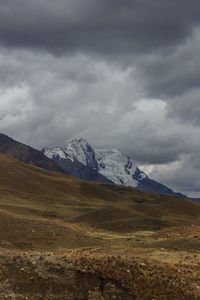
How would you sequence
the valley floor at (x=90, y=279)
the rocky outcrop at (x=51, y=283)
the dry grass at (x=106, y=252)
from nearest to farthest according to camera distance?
1. the rocky outcrop at (x=51, y=283)
2. the valley floor at (x=90, y=279)
3. the dry grass at (x=106, y=252)

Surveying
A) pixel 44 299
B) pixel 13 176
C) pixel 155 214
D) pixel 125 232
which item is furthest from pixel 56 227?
pixel 13 176

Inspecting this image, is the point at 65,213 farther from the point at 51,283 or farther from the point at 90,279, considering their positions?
the point at 51,283

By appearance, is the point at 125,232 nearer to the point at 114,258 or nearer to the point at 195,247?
the point at 195,247

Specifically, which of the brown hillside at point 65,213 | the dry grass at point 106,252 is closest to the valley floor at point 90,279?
the dry grass at point 106,252

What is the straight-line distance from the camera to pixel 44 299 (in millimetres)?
13961

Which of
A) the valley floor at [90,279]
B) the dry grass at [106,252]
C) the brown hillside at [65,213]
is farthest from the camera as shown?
the brown hillside at [65,213]

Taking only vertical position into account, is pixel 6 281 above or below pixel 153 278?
below

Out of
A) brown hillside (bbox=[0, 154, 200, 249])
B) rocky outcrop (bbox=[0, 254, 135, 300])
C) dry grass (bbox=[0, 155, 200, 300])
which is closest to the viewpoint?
rocky outcrop (bbox=[0, 254, 135, 300])

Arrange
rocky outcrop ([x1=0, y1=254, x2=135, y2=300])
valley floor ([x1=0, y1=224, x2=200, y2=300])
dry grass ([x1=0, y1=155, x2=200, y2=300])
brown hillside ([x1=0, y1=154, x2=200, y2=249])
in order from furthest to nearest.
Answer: brown hillside ([x1=0, y1=154, x2=200, y2=249]), dry grass ([x1=0, y1=155, x2=200, y2=300]), valley floor ([x1=0, y1=224, x2=200, y2=300]), rocky outcrop ([x1=0, y1=254, x2=135, y2=300])

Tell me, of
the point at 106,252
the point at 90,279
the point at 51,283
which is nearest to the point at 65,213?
the point at 106,252

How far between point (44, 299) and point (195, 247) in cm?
2107

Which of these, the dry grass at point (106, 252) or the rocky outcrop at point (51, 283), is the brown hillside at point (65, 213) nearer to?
the dry grass at point (106, 252)

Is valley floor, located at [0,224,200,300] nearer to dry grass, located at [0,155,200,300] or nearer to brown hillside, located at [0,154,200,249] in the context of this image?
dry grass, located at [0,155,200,300]

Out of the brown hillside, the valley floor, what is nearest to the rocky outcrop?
the valley floor
